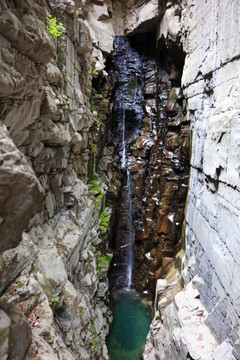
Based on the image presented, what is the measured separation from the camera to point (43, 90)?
14.2ft

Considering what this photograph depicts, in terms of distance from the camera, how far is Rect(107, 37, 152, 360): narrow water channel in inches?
464

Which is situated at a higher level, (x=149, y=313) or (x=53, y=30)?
(x=53, y=30)

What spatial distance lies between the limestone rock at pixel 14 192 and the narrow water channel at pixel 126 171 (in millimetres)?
10765

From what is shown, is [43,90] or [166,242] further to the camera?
[166,242]

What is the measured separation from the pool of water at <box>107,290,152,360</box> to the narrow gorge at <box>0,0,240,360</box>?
6 cm

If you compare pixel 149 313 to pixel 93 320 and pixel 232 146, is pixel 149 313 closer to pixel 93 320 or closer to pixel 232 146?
pixel 93 320

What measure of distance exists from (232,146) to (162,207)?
7.25 meters

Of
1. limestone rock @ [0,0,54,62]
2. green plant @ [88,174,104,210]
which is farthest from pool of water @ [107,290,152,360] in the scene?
limestone rock @ [0,0,54,62]

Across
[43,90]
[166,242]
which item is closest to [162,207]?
[166,242]

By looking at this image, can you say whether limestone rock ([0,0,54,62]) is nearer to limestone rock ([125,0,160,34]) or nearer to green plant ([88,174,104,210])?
green plant ([88,174,104,210])

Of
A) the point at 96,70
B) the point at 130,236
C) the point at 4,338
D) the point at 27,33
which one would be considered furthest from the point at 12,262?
the point at 130,236

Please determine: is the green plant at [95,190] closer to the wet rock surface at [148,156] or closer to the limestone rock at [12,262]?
the wet rock surface at [148,156]

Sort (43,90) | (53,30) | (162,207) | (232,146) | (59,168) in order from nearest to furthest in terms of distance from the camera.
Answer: (43,90)
(53,30)
(232,146)
(59,168)
(162,207)

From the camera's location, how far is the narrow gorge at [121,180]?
3266mm
